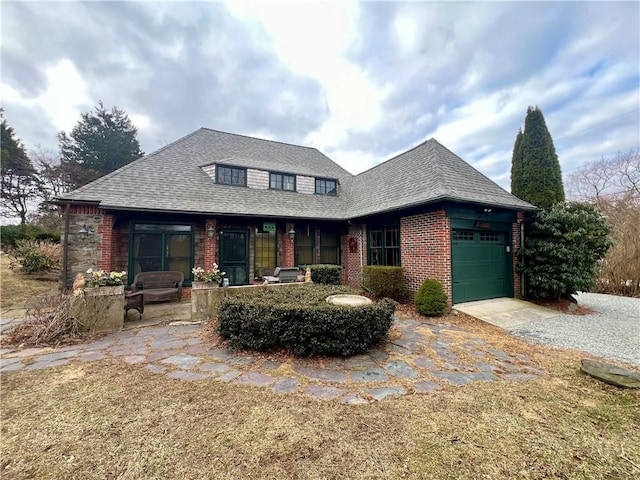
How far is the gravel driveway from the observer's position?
4430mm

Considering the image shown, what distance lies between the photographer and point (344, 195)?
12.6m

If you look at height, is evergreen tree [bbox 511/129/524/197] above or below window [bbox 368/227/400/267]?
above

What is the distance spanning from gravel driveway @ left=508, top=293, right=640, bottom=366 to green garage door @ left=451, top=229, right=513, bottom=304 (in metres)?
1.42

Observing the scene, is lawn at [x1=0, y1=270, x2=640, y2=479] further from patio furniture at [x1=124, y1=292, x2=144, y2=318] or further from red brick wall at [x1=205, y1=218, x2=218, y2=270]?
red brick wall at [x1=205, y1=218, x2=218, y2=270]

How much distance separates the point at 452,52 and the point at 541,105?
4.60 m

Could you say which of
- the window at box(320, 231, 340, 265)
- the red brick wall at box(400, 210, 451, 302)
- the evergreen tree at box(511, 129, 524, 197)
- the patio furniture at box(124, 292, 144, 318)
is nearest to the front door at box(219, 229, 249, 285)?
the patio furniture at box(124, 292, 144, 318)

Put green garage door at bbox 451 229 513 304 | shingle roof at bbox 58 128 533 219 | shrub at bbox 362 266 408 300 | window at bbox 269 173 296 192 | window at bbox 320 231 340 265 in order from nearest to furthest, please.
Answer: green garage door at bbox 451 229 513 304 < shrub at bbox 362 266 408 300 < shingle roof at bbox 58 128 533 219 < window at bbox 320 231 340 265 < window at bbox 269 173 296 192

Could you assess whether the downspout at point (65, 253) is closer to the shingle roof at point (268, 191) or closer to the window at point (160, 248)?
the shingle roof at point (268, 191)

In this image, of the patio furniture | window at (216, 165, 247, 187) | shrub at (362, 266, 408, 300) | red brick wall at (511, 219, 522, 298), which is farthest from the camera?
window at (216, 165, 247, 187)

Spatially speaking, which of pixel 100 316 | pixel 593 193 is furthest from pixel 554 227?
pixel 593 193

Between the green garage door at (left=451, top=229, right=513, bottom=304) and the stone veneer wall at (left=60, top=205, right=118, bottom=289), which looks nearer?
the green garage door at (left=451, top=229, right=513, bottom=304)

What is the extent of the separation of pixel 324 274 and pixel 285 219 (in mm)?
2642

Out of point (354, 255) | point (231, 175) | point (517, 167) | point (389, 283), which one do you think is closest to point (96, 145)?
point (231, 175)

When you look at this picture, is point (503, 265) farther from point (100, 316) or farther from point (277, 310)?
point (100, 316)
